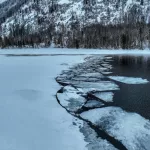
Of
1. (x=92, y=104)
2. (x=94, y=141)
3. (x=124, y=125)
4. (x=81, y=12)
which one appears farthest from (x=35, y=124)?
(x=81, y=12)

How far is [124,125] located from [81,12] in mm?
170390

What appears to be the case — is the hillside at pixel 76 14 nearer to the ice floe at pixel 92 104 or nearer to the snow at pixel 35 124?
the ice floe at pixel 92 104

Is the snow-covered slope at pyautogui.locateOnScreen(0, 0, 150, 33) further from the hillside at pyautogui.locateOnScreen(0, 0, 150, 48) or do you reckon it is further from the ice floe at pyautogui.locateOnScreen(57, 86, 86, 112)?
the ice floe at pyautogui.locateOnScreen(57, 86, 86, 112)

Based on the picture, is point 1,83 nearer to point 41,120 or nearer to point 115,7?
point 41,120

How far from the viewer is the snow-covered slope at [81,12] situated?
152m

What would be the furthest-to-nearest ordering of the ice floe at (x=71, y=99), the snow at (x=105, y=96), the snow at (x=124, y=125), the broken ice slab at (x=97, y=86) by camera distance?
the broken ice slab at (x=97, y=86) < the snow at (x=105, y=96) < the ice floe at (x=71, y=99) < the snow at (x=124, y=125)

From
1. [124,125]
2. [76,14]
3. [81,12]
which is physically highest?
[81,12]

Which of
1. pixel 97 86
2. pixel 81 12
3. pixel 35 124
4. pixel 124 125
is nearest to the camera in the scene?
pixel 35 124

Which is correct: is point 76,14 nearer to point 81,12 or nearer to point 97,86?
point 81,12

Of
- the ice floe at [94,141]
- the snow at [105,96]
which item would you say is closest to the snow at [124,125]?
the ice floe at [94,141]

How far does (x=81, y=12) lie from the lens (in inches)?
6742

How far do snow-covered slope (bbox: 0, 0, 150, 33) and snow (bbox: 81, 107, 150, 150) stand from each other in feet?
439

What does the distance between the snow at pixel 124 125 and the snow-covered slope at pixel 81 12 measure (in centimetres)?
13387

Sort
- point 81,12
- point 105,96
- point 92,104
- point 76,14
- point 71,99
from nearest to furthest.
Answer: point 92,104 → point 71,99 → point 105,96 → point 76,14 → point 81,12
